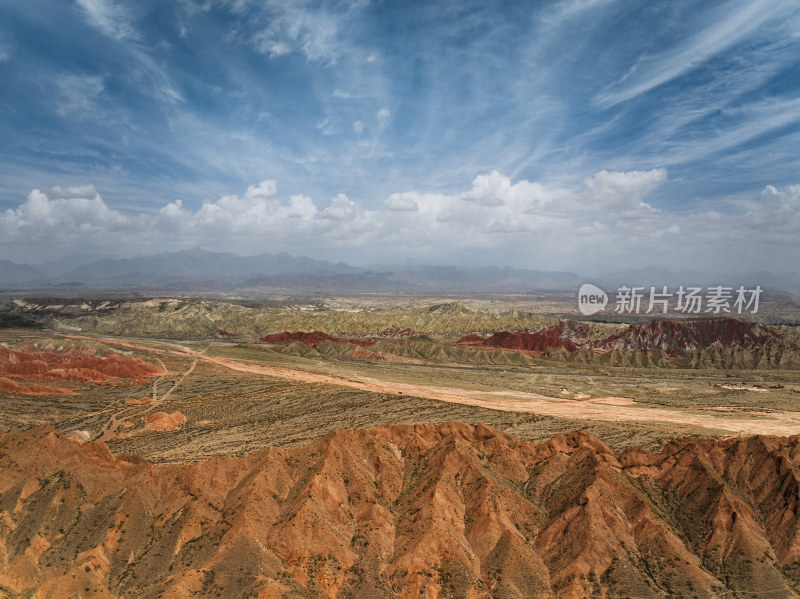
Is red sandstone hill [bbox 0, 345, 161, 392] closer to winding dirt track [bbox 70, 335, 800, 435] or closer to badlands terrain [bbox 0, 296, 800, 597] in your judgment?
winding dirt track [bbox 70, 335, 800, 435]

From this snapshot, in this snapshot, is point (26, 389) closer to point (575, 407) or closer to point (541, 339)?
→ point (575, 407)

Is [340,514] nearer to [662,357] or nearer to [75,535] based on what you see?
[75,535]

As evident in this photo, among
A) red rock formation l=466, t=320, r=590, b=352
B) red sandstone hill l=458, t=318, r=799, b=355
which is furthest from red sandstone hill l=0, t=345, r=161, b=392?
red rock formation l=466, t=320, r=590, b=352

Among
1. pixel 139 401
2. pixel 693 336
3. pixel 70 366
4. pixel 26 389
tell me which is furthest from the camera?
pixel 693 336

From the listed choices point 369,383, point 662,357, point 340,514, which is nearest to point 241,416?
point 369,383

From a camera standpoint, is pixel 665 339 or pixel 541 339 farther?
pixel 541 339

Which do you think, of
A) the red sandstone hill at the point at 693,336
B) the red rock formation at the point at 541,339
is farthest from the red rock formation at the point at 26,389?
the red sandstone hill at the point at 693,336

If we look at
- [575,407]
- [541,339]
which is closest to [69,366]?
[575,407]
